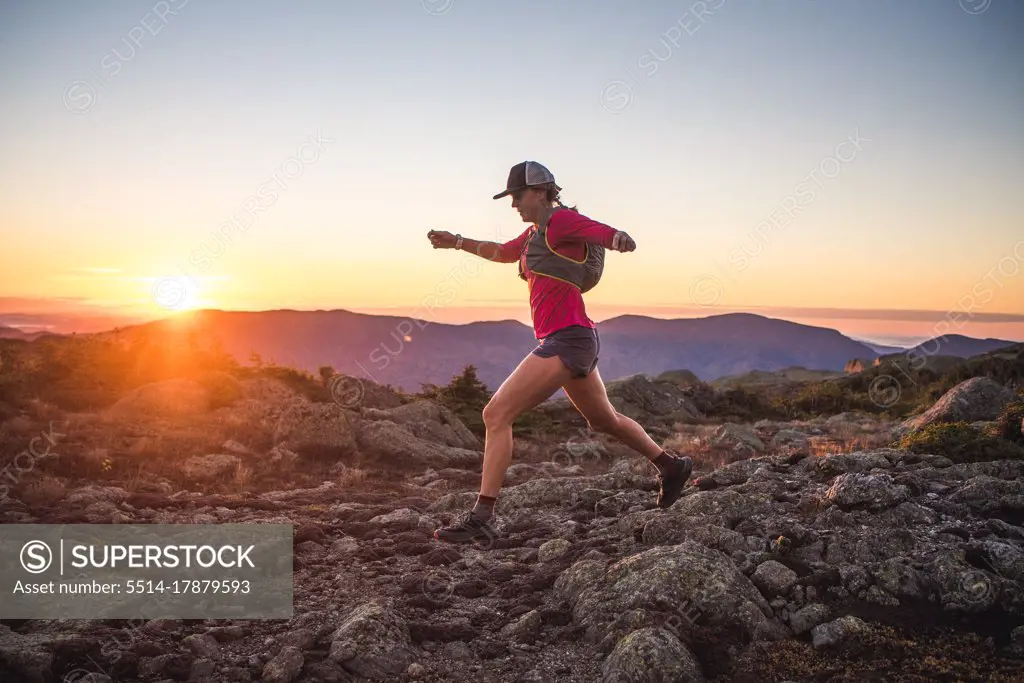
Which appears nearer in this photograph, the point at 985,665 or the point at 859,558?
the point at 985,665

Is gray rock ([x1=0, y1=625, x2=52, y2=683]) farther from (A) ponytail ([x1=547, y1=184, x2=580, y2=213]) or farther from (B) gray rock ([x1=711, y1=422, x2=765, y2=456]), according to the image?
(B) gray rock ([x1=711, y1=422, x2=765, y2=456])

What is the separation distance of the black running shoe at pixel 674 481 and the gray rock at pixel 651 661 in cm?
206

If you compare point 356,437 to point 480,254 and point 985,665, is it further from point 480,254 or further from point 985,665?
point 985,665

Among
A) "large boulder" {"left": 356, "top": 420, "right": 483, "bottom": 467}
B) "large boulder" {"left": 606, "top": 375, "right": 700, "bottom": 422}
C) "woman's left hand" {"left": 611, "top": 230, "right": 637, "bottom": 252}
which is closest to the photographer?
"woman's left hand" {"left": 611, "top": 230, "right": 637, "bottom": 252}

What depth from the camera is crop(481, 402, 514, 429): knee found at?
18.1ft

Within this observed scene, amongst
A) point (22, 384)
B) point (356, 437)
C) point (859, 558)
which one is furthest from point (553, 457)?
point (22, 384)

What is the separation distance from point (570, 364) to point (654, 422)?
1441cm

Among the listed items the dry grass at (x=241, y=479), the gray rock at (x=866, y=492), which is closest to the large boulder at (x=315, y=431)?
the dry grass at (x=241, y=479)

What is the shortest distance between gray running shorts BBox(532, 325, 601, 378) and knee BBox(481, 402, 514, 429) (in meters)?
0.53

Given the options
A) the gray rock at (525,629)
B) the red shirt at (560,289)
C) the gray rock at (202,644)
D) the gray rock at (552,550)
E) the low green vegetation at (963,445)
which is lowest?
the gray rock at (525,629)

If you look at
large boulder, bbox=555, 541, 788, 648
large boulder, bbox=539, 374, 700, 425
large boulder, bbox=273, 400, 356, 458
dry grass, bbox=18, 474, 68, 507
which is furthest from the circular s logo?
large boulder, bbox=539, 374, 700, 425

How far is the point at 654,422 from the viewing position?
19.2 meters

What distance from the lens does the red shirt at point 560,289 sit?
A: 5238 millimetres

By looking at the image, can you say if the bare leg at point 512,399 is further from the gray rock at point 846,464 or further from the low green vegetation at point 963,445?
the low green vegetation at point 963,445
